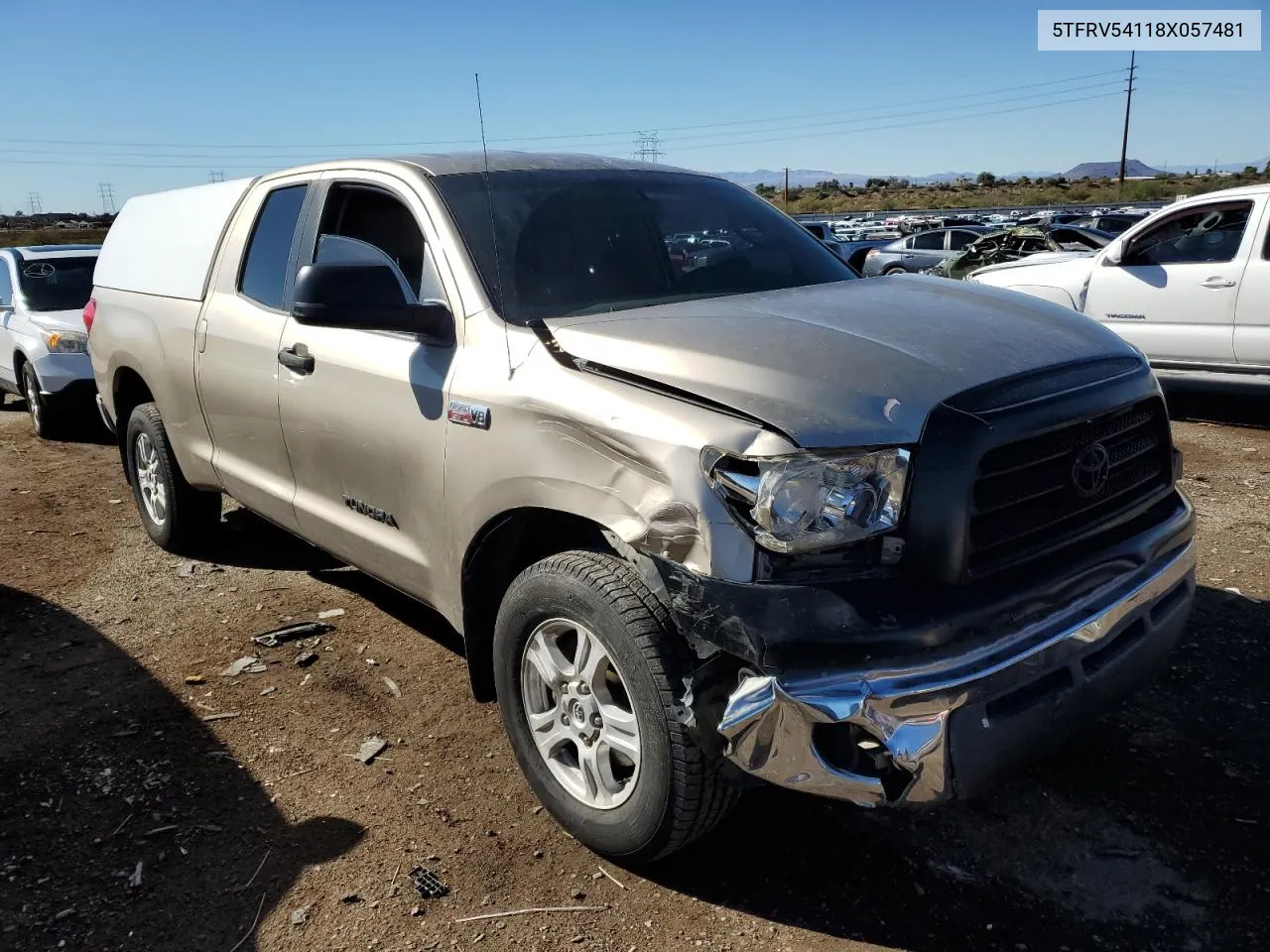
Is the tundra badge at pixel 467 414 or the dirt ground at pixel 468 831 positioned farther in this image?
the tundra badge at pixel 467 414

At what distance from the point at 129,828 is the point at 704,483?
2197 millimetres

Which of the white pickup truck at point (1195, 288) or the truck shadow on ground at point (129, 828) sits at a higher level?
the white pickup truck at point (1195, 288)

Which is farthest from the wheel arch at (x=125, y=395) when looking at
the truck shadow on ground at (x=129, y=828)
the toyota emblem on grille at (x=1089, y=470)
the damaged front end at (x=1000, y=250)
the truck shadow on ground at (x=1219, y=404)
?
the damaged front end at (x=1000, y=250)

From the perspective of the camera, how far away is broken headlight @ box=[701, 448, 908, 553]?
7.52 ft

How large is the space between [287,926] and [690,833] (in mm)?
1112

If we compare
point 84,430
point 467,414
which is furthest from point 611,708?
point 84,430

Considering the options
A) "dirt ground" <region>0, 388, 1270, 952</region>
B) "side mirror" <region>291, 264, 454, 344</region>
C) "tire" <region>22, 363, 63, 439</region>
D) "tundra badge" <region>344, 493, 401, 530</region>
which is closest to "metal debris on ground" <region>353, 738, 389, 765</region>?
"dirt ground" <region>0, 388, 1270, 952</region>

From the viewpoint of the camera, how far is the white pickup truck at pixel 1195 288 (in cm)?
766

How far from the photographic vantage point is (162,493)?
18.0ft

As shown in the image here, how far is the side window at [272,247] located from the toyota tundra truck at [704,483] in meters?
0.09

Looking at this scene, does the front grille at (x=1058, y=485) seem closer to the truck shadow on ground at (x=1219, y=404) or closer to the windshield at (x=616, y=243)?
the windshield at (x=616, y=243)

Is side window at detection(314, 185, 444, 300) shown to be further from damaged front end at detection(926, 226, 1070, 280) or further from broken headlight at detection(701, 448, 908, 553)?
damaged front end at detection(926, 226, 1070, 280)

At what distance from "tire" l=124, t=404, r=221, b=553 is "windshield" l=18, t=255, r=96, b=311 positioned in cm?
498

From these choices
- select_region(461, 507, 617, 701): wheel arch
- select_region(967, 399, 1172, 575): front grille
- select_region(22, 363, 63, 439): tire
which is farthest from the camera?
select_region(22, 363, 63, 439): tire
